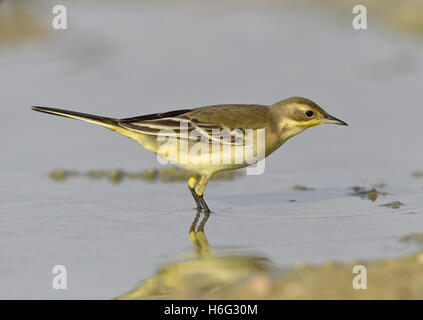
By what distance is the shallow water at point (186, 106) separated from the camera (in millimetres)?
6879

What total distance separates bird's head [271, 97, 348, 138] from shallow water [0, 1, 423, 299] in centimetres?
74

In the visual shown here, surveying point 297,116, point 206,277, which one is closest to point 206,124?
point 297,116

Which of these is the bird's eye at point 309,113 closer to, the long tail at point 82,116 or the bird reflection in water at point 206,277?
the long tail at point 82,116

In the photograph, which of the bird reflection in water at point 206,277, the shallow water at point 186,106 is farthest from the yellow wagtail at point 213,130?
the bird reflection in water at point 206,277

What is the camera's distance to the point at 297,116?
8594 millimetres

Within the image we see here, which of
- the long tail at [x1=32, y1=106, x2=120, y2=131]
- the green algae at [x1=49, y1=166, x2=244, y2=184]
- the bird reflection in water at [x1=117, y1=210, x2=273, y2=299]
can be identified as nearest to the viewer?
the bird reflection in water at [x1=117, y1=210, x2=273, y2=299]

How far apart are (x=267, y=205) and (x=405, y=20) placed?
9916 mm

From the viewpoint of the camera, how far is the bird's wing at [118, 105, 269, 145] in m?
8.34

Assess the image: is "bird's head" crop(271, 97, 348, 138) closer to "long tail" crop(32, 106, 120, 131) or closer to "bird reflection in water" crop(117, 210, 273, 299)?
"long tail" crop(32, 106, 120, 131)

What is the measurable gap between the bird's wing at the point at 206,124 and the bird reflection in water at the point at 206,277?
1.67m

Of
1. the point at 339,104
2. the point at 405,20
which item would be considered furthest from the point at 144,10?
the point at 339,104

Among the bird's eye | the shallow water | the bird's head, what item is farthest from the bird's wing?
the shallow water

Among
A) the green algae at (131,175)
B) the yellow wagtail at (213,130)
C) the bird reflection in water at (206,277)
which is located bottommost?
the bird reflection in water at (206,277)

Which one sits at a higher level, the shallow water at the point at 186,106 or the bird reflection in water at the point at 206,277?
the shallow water at the point at 186,106
